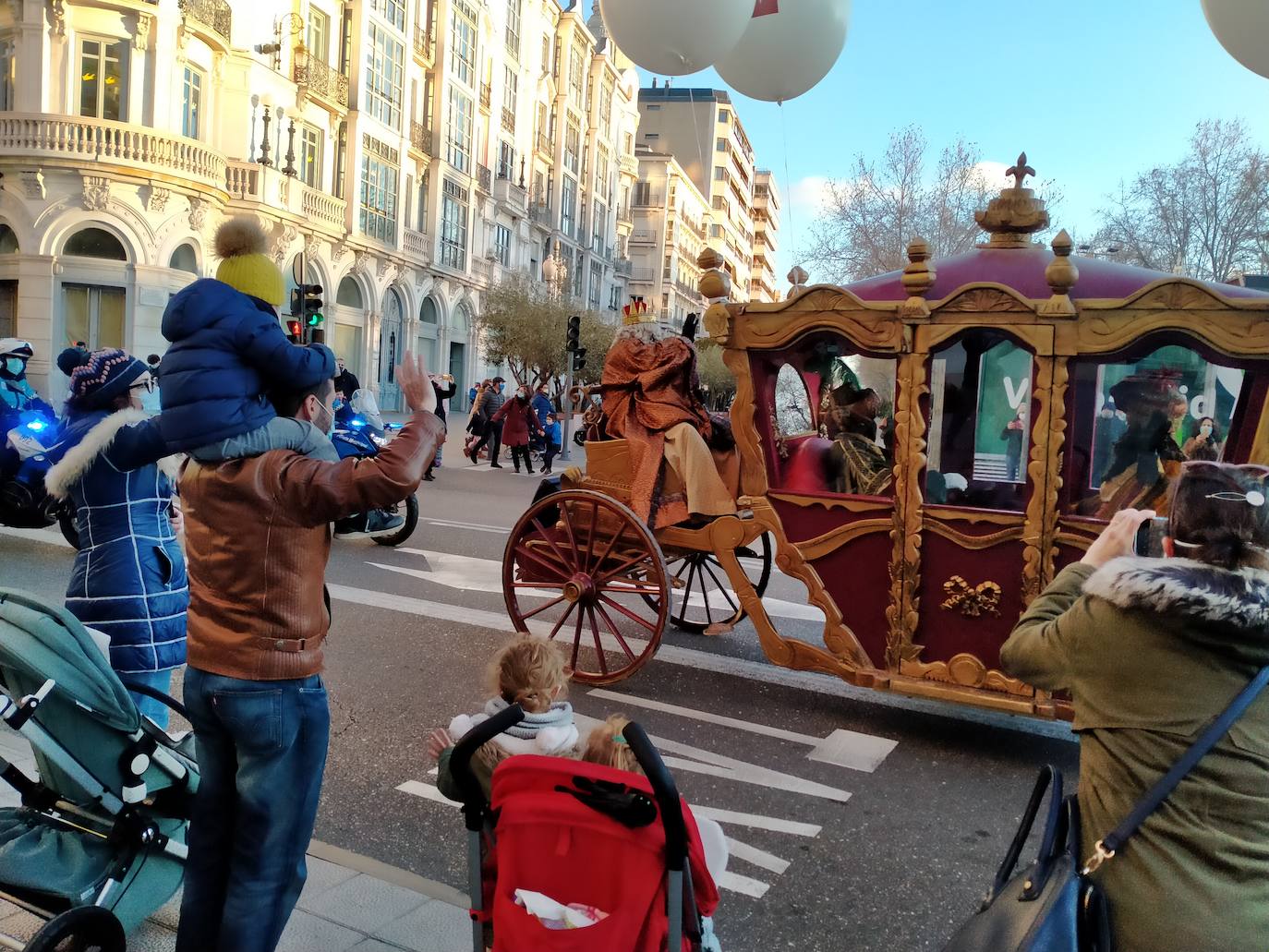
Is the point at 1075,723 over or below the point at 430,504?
over

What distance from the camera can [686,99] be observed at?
87.5 meters

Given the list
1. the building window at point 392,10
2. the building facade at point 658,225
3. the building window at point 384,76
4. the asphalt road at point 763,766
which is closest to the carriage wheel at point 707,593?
the asphalt road at point 763,766

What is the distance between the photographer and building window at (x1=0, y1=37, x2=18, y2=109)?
2338 cm

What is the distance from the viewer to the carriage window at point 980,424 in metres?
4.90

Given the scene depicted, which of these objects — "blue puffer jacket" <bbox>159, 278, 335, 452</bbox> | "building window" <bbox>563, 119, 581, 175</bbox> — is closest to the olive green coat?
"blue puffer jacket" <bbox>159, 278, 335, 452</bbox>

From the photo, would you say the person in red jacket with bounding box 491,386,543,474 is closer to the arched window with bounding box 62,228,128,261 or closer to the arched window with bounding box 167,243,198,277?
the arched window with bounding box 167,243,198,277

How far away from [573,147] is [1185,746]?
181 ft

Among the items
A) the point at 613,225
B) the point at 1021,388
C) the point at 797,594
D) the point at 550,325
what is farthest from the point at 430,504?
the point at 613,225

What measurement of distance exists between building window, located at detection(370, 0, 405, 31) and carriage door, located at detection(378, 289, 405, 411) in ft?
29.1

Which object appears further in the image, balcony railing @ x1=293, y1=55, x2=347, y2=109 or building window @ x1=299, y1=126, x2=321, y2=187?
building window @ x1=299, y1=126, x2=321, y2=187

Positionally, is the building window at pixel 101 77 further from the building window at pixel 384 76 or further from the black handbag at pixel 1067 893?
the black handbag at pixel 1067 893

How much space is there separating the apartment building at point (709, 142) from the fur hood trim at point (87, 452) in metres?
80.9

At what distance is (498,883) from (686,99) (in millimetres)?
91798

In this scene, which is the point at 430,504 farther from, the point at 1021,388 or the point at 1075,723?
the point at 1075,723
